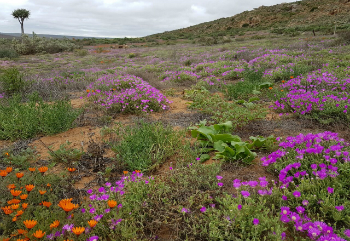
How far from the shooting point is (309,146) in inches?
105

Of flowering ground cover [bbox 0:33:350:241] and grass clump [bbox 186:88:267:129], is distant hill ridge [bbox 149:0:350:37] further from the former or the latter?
flowering ground cover [bbox 0:33:350:241]

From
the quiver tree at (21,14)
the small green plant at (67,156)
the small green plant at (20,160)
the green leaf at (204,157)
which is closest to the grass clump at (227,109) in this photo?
the green leaf at (204,157)

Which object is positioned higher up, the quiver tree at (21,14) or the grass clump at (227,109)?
the quiver tree at (21,14)

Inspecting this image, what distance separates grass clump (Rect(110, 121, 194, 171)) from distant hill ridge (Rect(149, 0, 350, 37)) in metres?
32.4

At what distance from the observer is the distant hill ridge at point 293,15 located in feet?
Result: 108

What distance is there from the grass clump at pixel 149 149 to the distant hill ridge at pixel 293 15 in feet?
106

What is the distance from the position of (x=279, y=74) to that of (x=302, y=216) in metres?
6.55

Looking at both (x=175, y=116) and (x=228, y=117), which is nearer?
(x=228, y=117)

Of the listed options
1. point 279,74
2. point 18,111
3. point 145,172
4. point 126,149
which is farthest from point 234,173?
point 279,74

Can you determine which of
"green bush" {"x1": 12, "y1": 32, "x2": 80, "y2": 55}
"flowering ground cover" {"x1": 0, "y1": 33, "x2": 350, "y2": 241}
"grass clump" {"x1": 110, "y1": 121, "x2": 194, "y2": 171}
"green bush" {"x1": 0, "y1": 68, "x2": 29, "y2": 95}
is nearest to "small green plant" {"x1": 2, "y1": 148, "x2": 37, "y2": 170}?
"flowering ground cover" {"x1": 0, "y1": 33, "x2": 350, "y2": 241}

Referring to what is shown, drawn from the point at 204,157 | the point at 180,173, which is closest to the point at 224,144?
the point at 204,157

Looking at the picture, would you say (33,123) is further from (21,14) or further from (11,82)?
(21,14)

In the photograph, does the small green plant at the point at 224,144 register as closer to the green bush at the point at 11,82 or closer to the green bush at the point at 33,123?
the green bush at the point at 33,123

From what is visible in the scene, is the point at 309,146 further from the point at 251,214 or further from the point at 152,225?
the point at 152,225
